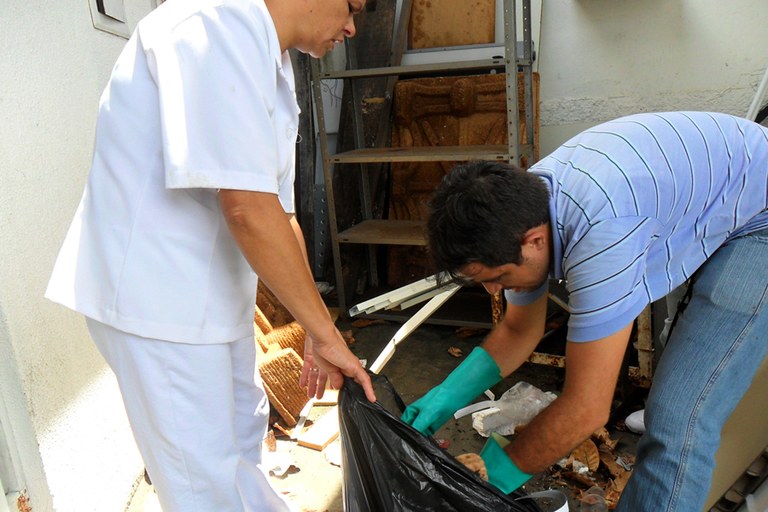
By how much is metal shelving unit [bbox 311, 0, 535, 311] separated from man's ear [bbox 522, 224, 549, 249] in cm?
163

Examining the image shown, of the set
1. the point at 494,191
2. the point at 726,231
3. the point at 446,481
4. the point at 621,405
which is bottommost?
the point at 621,405

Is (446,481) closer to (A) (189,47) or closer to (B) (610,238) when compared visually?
(B) (610,238)

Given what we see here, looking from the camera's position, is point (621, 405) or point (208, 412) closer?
point (208, 412)

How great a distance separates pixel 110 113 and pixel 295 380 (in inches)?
65.5

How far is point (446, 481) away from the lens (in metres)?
1.18

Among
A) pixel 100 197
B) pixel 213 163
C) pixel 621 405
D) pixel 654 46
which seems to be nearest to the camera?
pixel 213 163

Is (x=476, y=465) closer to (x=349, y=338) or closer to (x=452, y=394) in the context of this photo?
(x=452, y=394)

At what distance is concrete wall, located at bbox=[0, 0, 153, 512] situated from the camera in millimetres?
1394

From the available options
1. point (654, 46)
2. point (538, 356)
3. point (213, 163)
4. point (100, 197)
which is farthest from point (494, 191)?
point (654, 46)

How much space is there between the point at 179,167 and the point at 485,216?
1.83ft

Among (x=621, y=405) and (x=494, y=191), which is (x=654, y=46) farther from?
(x=494, y=191)

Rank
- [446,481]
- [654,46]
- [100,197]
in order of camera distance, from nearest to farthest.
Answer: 1. [100,197]
2. [446,481]
3. [654,46]

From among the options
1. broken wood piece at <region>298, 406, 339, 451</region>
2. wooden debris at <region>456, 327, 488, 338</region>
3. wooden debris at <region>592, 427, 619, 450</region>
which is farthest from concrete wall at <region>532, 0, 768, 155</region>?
broken wood piece at <region>298, 406, 339, 451</region>

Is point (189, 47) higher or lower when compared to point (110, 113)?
higher
